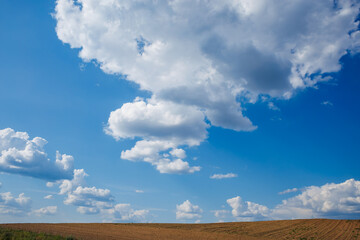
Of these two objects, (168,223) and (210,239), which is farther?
(168,223)

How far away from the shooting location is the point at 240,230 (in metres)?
64.4

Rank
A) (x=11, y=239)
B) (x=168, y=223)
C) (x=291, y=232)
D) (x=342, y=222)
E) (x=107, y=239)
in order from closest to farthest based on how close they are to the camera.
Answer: (x=11, y=239) → (x=107, y=239) → (x=291, y=232) → (x=342, y=222) → (x=168, y=223)

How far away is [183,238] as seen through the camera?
47906 millimetres

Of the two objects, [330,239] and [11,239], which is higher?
[11,239]

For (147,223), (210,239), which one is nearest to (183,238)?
(210,239)

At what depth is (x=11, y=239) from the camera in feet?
90.9

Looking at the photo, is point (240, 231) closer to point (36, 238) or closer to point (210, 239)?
point (210, 239)

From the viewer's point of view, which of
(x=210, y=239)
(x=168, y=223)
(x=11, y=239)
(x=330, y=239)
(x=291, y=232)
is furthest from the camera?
(x=168, y=223)

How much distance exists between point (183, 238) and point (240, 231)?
69.0ft

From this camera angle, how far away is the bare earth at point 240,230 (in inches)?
2001

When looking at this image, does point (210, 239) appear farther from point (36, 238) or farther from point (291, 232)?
point (36, 238)

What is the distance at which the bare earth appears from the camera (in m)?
50.8

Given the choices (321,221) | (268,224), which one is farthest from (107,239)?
(321,221)

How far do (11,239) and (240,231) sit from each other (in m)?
49.7
